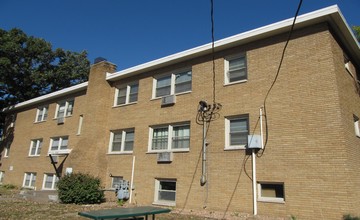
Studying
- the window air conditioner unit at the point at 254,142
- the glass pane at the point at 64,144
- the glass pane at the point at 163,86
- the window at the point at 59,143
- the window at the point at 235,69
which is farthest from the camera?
the window at the point at 59,143

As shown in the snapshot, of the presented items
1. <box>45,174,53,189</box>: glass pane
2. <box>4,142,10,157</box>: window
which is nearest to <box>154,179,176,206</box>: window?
Result: <box>45,174,53,189</box>: glass pane

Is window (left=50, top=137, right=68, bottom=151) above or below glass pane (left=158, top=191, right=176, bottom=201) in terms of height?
above

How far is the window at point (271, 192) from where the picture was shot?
34.5 feet

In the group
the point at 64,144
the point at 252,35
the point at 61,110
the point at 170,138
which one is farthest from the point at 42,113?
the point at 252,35

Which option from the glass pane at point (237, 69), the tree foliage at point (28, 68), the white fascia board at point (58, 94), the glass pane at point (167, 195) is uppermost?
the tree foliage at point (28, 68)

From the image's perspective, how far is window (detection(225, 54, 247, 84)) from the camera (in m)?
12.9

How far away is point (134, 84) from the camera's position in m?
17.5

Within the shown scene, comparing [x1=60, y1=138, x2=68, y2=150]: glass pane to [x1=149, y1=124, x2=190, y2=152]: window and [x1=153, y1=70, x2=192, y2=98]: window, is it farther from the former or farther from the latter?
[x1=153, y1=70, x2=192, y2=98]: window

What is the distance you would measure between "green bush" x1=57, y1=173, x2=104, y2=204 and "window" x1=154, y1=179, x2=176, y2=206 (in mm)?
3055

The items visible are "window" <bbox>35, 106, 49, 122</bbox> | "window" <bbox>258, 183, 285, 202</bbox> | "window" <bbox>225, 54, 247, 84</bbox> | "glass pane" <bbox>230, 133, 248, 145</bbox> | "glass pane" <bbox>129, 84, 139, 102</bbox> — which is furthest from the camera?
"window" <bbox>35, 106, 49, 122</bbox>

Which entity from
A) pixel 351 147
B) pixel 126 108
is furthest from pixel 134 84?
pixel 351 147

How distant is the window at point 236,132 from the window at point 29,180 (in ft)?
53.8

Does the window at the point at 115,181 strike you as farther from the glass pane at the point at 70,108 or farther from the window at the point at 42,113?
the window at the point at 42,113

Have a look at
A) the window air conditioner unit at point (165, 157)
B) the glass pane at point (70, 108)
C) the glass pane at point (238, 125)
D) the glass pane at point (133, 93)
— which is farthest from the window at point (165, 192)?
the glass pane at point (70, 108)
